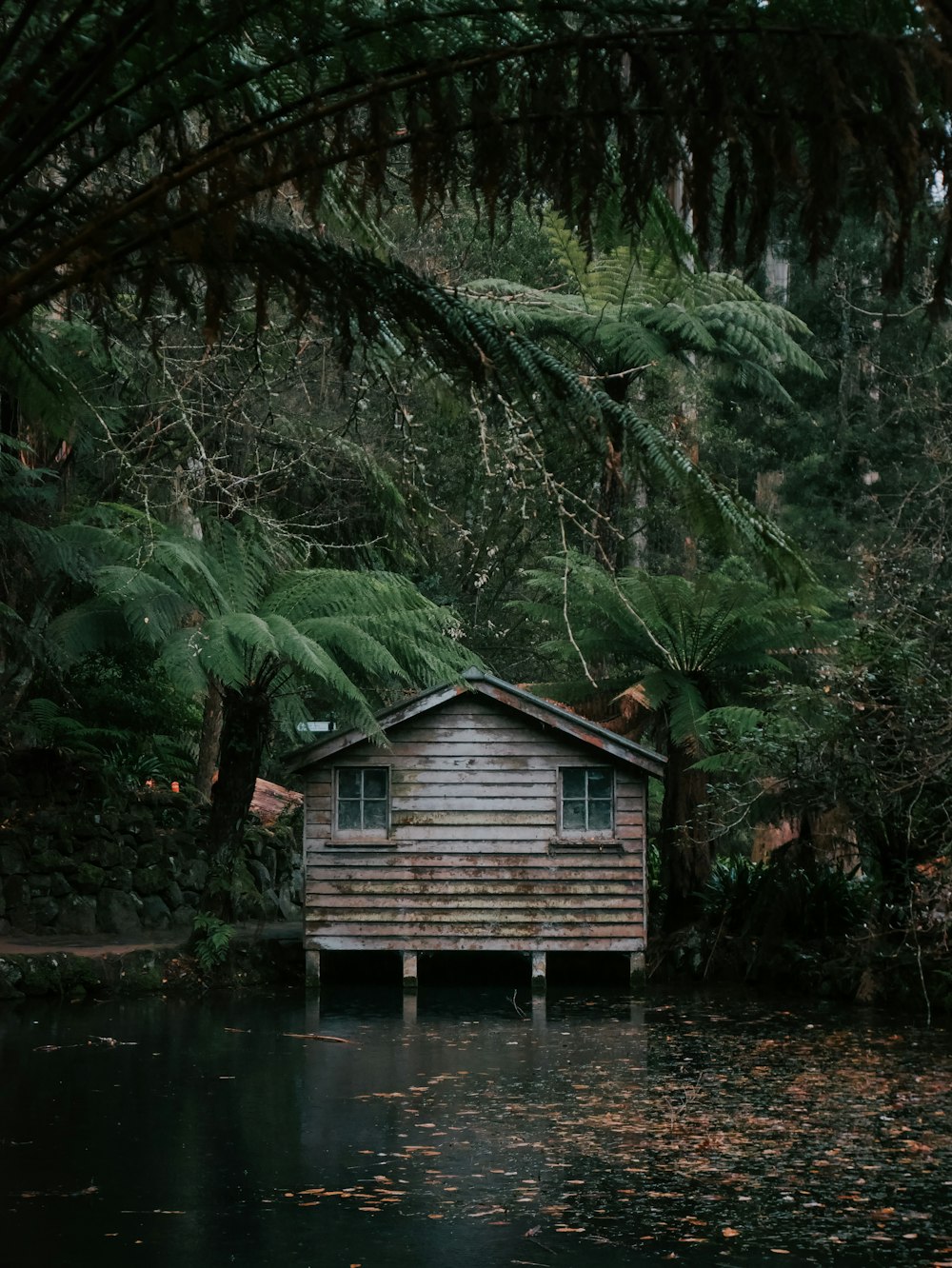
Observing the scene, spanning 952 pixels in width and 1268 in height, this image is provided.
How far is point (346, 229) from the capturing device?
4.71 metres

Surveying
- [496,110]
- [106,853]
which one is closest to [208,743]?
[106,853]

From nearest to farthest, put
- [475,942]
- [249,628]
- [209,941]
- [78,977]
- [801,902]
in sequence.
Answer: [249,628]
[78,977]
[209,941]
[801,902]
[475,942]

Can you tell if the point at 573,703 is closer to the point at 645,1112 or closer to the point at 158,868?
the point at 158,868

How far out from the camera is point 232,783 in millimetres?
15961

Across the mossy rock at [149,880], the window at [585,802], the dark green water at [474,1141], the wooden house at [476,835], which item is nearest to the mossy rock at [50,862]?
the mossy rock at [149,880]

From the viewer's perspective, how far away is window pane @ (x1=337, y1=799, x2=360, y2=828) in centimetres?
1605

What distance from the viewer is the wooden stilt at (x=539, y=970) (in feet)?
51.7

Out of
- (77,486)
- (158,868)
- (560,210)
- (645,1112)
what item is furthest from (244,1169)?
(77,486)

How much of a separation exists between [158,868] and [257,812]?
382cm

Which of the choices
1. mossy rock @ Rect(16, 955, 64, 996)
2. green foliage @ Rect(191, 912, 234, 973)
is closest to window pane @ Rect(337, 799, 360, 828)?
green foliage @ Rect(191, 912, 234, 973)

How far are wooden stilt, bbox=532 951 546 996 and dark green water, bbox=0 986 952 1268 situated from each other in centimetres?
239

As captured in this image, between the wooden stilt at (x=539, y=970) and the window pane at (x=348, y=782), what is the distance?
249cm

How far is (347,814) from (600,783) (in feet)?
8.66

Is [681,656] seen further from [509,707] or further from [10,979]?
[10,979]
